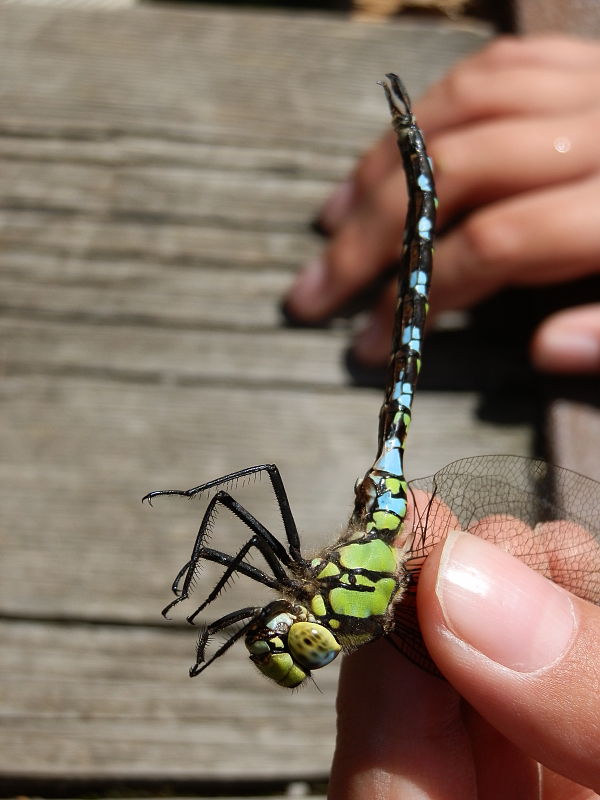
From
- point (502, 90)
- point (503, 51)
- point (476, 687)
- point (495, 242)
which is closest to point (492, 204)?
point (495, 242)

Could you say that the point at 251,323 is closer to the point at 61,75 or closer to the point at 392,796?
the point at 61,75

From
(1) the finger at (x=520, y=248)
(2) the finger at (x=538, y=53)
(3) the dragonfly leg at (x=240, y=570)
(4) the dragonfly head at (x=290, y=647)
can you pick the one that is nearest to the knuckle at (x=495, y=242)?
(1) the finger at (x=520, y=248)

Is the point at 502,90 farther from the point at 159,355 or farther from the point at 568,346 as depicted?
the point at 159,355

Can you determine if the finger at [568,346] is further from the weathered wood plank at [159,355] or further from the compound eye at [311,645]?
the compound eye at [311,645]

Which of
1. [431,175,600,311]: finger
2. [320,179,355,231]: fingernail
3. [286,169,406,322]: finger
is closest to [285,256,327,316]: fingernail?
[286,169,406,322]: finger

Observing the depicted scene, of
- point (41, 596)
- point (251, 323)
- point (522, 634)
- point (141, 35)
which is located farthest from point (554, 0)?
point (41, 596)

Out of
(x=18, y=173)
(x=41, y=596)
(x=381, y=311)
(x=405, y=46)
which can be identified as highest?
(x=405, y=46)
